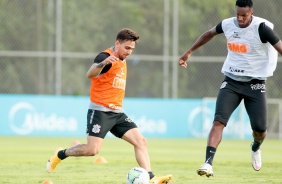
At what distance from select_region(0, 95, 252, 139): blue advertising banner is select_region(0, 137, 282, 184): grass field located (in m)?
2.83

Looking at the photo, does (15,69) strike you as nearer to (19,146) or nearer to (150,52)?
(150,52)

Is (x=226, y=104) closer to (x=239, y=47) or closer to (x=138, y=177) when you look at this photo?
(x=239, y=47)

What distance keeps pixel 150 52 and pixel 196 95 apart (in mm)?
2271

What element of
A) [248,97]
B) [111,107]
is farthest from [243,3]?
[111,107]

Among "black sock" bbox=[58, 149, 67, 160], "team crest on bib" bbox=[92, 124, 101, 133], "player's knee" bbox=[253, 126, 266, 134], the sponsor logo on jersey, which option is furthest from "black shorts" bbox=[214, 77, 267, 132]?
"black sock" bbox=[58, 149, 67, 160]

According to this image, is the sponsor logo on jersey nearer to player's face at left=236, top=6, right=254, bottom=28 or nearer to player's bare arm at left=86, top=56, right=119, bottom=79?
player's face at left=236, top=6, right=254, bottom=28

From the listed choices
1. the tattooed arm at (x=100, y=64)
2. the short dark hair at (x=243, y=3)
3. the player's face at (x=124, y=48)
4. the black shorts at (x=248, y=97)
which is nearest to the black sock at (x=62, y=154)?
the tattooed arm at (x=100, y=64)

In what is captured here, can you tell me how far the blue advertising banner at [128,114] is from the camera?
2630 cm

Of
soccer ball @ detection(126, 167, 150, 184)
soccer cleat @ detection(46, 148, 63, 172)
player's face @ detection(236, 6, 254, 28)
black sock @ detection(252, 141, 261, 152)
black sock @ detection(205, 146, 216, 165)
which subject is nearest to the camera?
soccer ball @ detection(126, 167, 150, 184)

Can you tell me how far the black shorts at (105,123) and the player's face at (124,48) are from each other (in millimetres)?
847

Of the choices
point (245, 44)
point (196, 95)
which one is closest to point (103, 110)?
point (245, 44)

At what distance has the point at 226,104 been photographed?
1185 centimetres

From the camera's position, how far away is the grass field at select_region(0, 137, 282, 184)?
12.3m

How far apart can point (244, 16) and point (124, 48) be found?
67.2 inches
